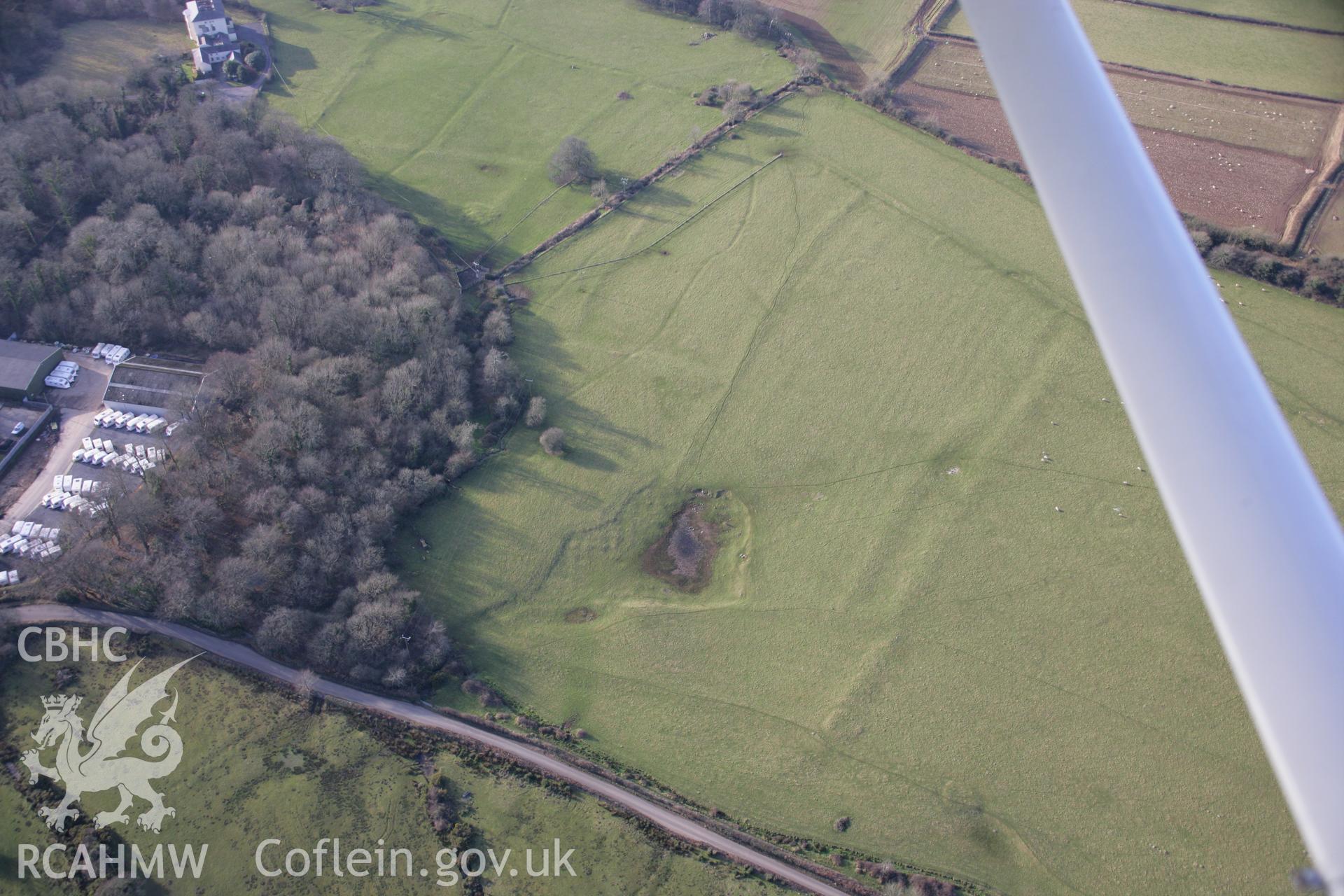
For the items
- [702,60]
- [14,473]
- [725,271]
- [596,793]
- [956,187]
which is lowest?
[596,793]

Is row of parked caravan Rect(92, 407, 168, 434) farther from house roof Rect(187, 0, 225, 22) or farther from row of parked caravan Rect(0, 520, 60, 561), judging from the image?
house roof Rect(187, 0, 225, 22)

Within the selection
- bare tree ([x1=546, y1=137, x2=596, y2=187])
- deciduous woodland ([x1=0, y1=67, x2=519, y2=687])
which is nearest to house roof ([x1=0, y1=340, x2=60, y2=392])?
deciduous woodland ([x1=0, y1=67, x2=519, y2=687])

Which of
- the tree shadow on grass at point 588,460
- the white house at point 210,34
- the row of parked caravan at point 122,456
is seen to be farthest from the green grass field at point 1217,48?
the row of parked caravan at point 122,456

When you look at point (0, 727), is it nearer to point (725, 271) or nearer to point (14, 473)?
point (14, 473)

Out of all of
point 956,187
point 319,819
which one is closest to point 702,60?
point 956,187

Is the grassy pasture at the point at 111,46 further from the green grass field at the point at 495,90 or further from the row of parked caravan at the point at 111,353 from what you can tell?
the row of parked caravan at the point at 111,353

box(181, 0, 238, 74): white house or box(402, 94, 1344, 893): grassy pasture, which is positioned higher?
box(181, 0, 238, 74): white house
